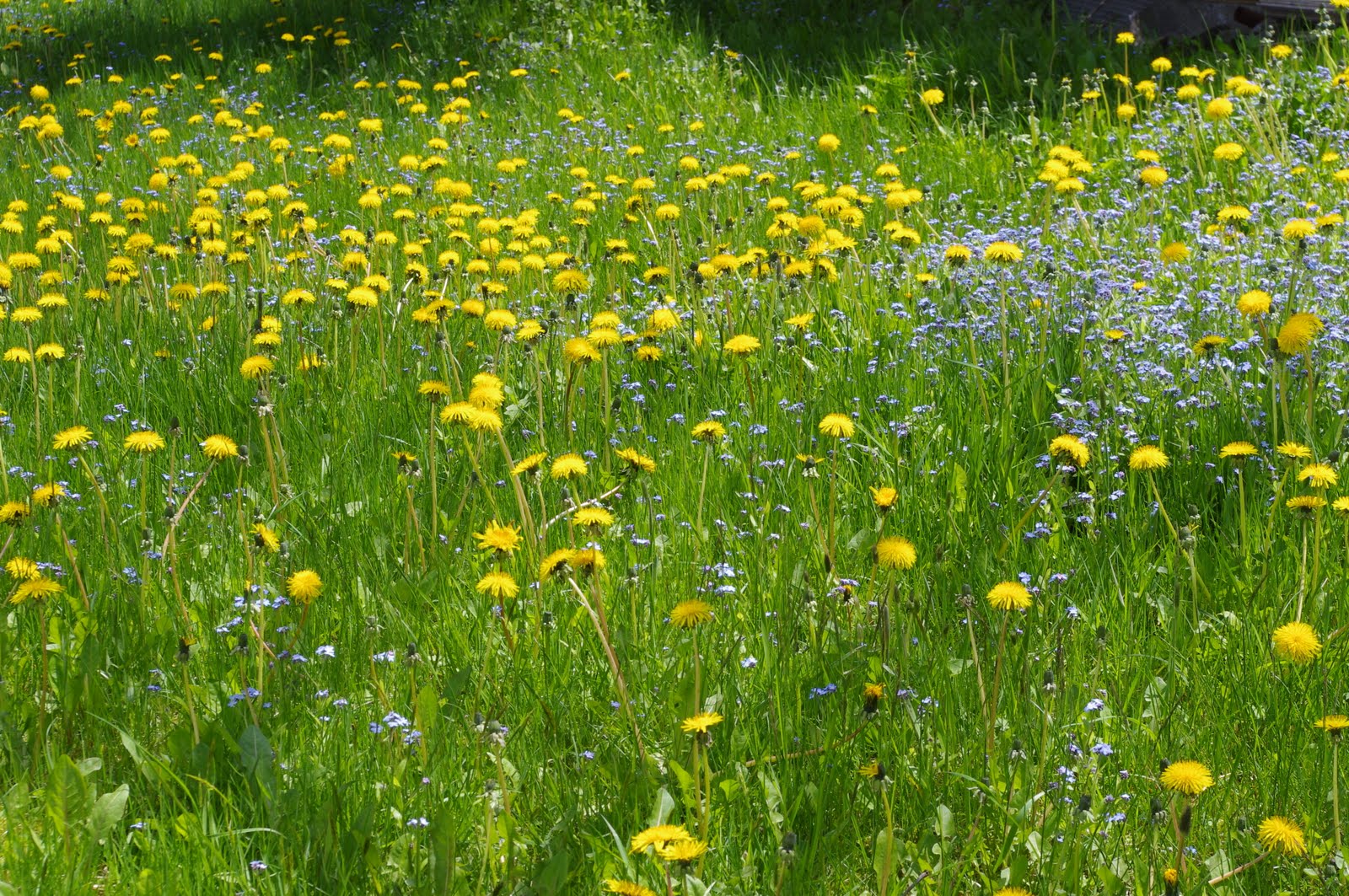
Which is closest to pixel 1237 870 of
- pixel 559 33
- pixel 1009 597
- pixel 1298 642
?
pixel 1298 642

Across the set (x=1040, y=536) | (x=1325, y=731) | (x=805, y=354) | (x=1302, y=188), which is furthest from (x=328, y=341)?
(x=1302, y=188)

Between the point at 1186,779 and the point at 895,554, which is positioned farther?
the point at 895,554

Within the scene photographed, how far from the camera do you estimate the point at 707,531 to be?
2.93 metres

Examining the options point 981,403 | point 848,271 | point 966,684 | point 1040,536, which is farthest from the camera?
point 848,271

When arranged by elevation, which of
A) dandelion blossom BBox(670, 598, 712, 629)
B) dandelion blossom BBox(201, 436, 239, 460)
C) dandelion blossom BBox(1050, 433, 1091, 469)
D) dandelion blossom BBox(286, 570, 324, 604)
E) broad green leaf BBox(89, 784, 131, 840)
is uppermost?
dandelion blossom BBox(201, 436, 239, 460)

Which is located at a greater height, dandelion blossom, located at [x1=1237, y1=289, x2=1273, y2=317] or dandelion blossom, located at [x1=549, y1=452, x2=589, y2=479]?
dandelion blossom, located at [x1=1237, y1=289, x2=1273, y2=317]

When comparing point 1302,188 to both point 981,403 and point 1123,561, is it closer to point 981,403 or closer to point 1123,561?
point 981,403

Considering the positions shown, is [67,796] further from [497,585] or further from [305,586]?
[497,585]

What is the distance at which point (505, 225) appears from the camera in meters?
4.74

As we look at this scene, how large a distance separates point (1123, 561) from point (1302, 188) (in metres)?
2.77

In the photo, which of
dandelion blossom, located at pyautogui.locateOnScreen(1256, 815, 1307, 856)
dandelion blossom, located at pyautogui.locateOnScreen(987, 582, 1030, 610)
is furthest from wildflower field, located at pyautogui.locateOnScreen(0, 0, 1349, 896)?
dandelion blossom, located at pyautogui.locateOnScreen(987, 582, 1030, 610)

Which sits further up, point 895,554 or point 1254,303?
point 1254,303

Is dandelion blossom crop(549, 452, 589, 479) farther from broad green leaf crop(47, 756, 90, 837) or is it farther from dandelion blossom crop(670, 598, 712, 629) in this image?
broad green leaf crop(47, 756, 90, 837)

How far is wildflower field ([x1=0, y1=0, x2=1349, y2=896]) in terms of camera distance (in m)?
2.05
